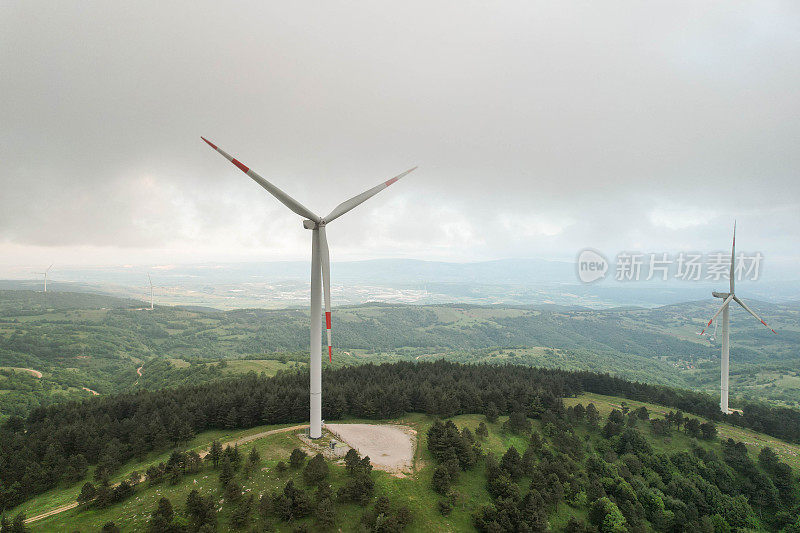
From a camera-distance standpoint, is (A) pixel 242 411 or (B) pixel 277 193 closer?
(B) pixel 277 193

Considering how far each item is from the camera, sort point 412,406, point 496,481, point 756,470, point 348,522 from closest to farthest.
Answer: point 348,522, point 496,481, point 756,470, point 412,406

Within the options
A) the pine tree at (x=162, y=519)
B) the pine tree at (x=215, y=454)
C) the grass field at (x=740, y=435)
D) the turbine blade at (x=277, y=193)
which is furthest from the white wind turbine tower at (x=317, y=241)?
the grass field at (x=740, y=435)

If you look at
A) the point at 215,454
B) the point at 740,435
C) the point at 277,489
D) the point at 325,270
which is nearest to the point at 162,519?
the point at 277,489

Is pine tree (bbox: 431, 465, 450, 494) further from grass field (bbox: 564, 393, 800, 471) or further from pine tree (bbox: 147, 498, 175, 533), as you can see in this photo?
grass field (bbox: 564, 393, 800, 471)

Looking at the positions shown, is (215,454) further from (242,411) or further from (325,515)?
(242,411)

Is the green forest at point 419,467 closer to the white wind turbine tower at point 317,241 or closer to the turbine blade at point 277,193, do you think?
the white wind turbine tower at point 317,241

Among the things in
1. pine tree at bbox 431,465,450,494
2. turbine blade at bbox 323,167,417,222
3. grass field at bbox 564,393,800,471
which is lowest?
grass field at bbox 564,393,800,471

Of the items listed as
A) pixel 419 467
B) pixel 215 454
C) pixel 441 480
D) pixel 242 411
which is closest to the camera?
pixel 441 480

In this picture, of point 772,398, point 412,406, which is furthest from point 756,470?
point 772,398

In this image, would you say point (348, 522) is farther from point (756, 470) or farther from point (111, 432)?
point (756, 470)

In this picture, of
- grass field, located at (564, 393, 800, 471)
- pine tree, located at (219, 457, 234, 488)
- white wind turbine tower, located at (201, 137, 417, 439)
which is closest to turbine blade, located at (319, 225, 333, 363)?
white wind turbine tower, located at (201, 137, 417, 439)

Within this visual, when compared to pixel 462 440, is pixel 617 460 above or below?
below
